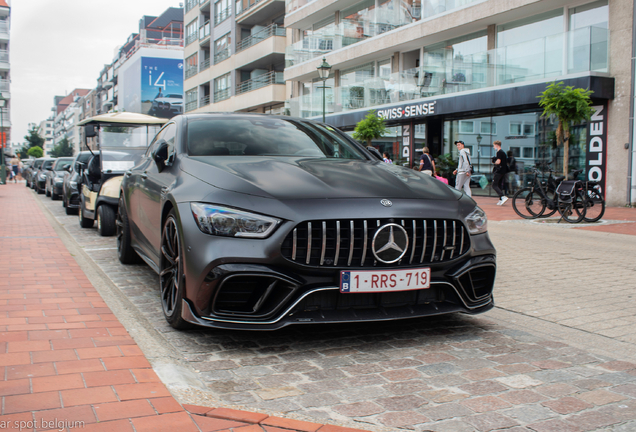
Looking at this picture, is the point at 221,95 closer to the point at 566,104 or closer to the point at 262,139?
the point at 566,104

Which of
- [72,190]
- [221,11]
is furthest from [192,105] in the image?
[72,190]

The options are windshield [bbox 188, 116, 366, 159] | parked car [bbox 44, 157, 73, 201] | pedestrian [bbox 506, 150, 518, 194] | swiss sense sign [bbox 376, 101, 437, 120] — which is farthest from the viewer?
swiss sense sign [bbox 376, 101, 437, 120]

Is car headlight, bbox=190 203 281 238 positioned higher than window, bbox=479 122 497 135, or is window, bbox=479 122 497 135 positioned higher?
window, bbox=479 122 497 135

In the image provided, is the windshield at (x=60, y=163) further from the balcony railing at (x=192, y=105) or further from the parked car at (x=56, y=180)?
the balcony railing at (x=192, y=105)

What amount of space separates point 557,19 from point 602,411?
20256mm

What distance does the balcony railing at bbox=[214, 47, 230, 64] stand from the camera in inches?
1843

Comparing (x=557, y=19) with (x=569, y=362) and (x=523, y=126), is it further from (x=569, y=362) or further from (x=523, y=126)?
(x=569, y=362)

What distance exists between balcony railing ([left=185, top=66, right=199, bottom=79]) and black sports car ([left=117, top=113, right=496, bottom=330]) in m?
52.7

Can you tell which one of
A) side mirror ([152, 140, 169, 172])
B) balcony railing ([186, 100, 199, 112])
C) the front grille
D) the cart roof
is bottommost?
the front grille

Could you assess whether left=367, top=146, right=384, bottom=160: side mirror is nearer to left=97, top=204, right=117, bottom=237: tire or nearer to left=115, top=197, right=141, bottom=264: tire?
left=115, top=197, right=141, bottom=264: tire

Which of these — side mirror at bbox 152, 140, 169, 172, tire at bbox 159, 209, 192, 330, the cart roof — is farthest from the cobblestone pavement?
the cart roof

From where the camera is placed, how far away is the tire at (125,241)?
6457 mm

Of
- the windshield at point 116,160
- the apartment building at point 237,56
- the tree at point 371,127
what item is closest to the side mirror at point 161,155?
the windshield at point 116,160

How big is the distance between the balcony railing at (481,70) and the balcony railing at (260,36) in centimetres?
1111
